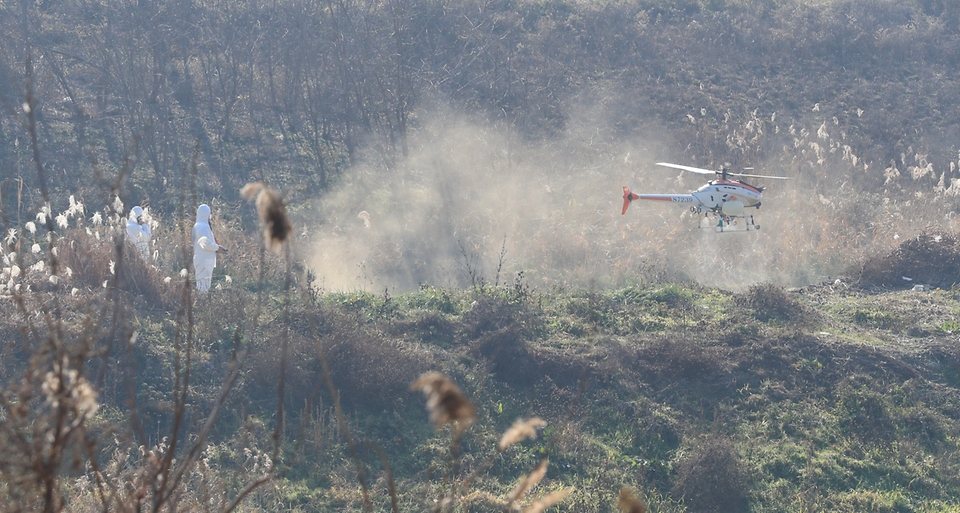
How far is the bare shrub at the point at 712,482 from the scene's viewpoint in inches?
411

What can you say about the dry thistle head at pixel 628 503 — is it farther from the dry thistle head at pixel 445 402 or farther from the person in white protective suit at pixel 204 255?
the person in white protective suit at pixel 204 255

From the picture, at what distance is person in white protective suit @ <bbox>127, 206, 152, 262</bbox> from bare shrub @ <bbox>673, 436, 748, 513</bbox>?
8.48 m

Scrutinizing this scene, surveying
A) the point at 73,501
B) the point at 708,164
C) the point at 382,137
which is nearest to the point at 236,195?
the point at 382,137

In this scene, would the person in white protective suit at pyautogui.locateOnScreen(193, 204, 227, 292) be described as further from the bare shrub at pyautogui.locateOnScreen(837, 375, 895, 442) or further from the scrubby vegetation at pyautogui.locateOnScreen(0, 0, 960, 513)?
the bare shrub at pyautogui.locateOnScreen(837, 375, 895, 442)

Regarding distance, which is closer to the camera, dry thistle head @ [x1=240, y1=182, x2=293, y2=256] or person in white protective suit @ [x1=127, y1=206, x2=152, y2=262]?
dry thistle head @ [x1=240, y1=182, x2=293, y2=256]

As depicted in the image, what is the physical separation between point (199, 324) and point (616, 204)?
1156 centimetres

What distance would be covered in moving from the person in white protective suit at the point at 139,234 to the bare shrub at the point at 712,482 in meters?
8.48

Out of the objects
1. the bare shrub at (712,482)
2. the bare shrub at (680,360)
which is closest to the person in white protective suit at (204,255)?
the bare shrub at (680,360)

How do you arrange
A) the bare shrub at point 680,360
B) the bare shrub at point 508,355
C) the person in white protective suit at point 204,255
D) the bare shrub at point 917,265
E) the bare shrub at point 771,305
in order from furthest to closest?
the bare shrub at point 917,265 → the bare shrub at point 771,305 → the person in white protective suit at point 204,255 → the bare shrub at point 680,360 → the bare shrub at point 508,355

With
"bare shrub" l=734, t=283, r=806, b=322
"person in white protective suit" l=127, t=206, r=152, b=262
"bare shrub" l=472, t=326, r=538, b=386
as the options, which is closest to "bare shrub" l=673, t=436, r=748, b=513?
"bare shrub" l=472, t=326, r=538, b=386

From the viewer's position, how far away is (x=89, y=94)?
23.9 metres

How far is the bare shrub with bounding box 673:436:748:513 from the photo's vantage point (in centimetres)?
1043

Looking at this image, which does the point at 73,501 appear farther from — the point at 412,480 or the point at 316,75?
the point at 316,75

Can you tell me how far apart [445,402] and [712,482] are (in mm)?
9101
